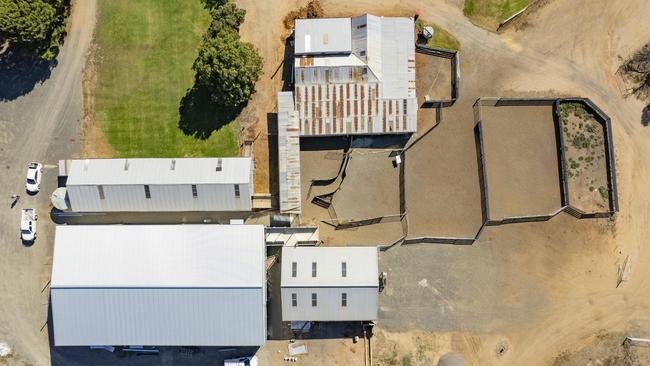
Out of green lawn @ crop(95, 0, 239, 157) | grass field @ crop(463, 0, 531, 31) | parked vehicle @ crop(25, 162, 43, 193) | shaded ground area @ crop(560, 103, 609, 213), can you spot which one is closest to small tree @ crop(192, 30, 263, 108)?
green lawn @ crop(95, 0, 239, 157)

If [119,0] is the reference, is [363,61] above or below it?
below

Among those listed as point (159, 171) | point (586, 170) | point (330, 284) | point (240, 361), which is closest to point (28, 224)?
point (159, 171)

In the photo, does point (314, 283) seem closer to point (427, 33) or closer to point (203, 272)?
point (203, 272)

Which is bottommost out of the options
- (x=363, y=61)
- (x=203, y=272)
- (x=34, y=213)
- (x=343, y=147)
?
(x=203, y=272)

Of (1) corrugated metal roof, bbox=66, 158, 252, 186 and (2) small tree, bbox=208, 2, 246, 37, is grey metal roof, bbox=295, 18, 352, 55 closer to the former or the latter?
(2) small tree, bbox=208, 2, 246, 37

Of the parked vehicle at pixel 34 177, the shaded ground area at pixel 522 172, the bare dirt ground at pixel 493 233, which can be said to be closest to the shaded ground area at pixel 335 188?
the bare dirt ground at pixel 493 233

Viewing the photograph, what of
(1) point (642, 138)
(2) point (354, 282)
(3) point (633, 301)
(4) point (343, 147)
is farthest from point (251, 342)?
(1) point (642, 138)

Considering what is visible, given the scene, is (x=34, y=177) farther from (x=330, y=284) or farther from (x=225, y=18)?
(x=330, y=284)
